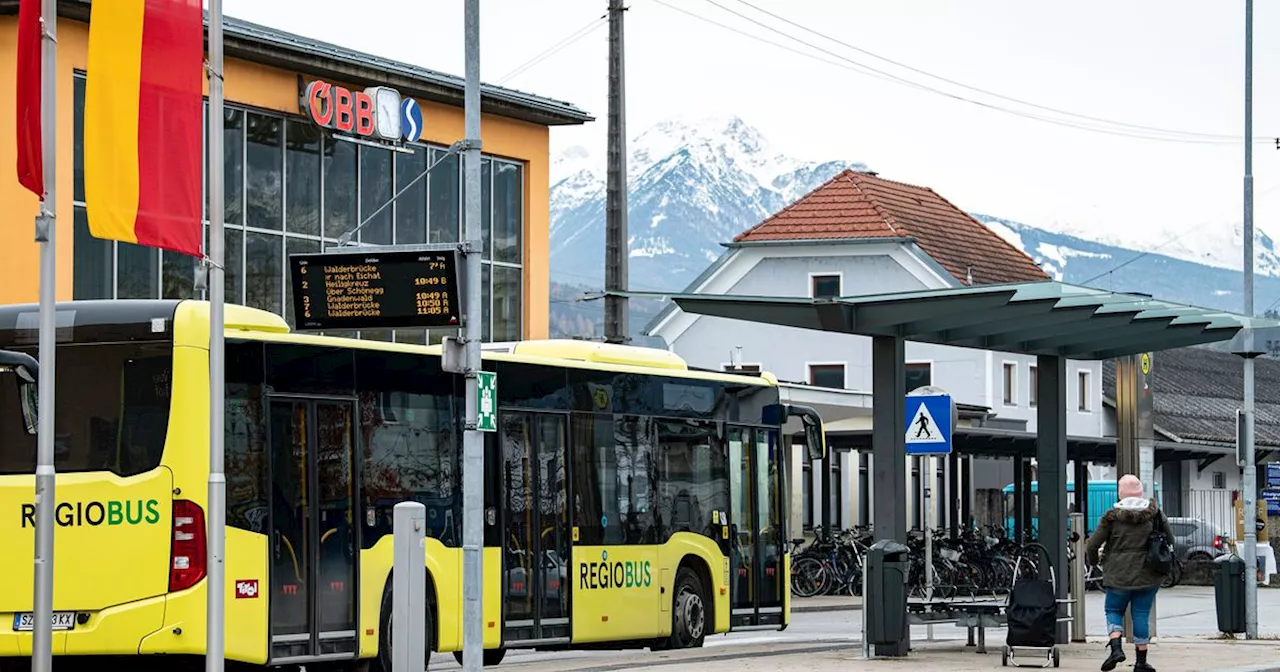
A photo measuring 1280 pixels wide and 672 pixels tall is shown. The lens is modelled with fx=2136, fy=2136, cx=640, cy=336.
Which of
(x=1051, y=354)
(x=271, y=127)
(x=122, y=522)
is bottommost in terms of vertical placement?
(x=122, y=522)

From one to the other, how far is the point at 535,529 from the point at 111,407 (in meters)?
4.87

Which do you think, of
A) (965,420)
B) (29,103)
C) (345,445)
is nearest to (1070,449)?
(965,420)

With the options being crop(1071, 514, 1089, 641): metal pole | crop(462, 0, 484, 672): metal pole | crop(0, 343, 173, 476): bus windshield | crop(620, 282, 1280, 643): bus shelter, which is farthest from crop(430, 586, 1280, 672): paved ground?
crop(0, 343, 173, 476): bus windshield

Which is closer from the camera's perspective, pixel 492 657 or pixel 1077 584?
pixel 492 657

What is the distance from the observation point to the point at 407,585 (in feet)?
45.8

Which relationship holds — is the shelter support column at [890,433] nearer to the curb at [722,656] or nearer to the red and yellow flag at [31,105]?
the curb at [722,656]

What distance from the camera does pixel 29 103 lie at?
510 inches

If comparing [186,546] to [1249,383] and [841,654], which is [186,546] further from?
[1249,383]

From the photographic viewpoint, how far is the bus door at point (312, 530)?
16.2 metres

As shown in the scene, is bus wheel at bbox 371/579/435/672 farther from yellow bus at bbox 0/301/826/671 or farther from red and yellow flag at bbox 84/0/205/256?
red and yellow flag at bbox 84/0/205/256

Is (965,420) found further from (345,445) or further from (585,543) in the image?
(345,445)

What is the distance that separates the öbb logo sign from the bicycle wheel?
10.3m

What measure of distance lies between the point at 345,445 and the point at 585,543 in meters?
3.64

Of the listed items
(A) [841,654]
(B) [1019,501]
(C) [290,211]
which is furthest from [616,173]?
(B) [1019,501]
